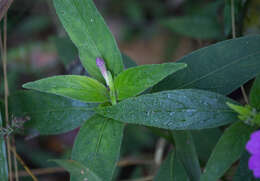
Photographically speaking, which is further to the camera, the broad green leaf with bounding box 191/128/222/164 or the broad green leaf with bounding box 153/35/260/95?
the broad green leaf with bounding box 191/128/222/164

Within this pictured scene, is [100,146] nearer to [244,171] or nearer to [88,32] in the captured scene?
[88,32]

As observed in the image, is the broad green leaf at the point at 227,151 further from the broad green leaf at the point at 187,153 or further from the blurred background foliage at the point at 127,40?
the blurred background foliage at the point at 127,40

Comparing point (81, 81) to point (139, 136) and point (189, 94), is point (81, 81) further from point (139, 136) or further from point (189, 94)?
point (139, 136)

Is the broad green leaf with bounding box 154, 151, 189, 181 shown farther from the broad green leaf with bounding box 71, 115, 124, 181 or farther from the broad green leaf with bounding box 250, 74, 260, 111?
the broad green leaf with bounding box 250, 74, 260, 111

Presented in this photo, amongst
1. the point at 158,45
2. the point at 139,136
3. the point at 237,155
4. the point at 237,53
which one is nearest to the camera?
the point at 237,155

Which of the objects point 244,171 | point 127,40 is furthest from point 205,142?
point 127,40

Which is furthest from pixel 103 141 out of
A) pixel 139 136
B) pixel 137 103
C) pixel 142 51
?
pixel 142 51

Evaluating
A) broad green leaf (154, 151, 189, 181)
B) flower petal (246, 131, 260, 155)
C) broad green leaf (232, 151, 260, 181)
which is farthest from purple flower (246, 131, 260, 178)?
broad green leaf (154, 151, 189, 181)
